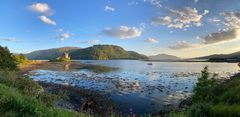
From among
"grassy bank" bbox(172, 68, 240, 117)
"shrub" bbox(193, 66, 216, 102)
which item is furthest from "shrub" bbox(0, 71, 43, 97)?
"shrub" bbox(193, 66, 216, 102)

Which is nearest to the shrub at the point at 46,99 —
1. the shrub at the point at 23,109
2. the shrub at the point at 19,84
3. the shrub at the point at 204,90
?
the shrub at the point at 19,84

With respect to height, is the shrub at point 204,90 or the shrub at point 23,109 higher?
the shrub at point 23,109

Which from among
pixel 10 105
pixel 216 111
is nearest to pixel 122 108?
pixel 216 111

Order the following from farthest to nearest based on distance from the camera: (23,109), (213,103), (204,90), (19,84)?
(204,90) → (19,84) → (213,103) → (23,109)

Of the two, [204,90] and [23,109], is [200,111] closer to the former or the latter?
[23,109]

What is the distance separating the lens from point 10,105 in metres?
11.8

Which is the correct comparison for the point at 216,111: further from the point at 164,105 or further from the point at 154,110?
the point at 164,105

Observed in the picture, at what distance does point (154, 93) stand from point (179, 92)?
156 inches

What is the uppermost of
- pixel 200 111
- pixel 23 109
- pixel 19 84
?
pixel 23 109

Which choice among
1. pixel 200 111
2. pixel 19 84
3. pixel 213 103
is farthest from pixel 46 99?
pixel 213 103

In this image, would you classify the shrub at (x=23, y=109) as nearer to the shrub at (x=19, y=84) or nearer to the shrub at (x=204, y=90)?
the shrub at (x=19, y=84)

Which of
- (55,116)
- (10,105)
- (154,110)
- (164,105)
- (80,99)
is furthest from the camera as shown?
(80,99)

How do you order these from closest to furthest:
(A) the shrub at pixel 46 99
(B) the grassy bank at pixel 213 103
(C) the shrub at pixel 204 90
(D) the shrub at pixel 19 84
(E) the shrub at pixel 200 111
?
(E) the shrub at pixel 200 111 < (B) the grassy bank at pixel 213 103 < (A) the shrub at pixel 46 99 < (D) the shrub at pixel 19 84 < (C) the shrub at pixel 204 90

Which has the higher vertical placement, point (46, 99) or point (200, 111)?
point (200, 111)
